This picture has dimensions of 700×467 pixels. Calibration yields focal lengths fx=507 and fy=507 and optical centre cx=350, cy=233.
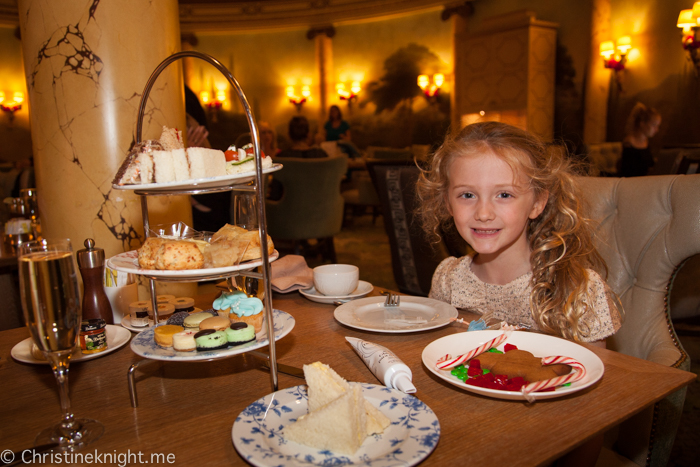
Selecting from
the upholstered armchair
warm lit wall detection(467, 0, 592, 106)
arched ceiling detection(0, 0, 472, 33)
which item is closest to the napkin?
the upholstered armchair

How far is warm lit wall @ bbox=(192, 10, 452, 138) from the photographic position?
10.9m

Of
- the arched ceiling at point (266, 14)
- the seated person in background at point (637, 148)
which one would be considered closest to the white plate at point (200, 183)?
the seated person in background at point (637, 148)

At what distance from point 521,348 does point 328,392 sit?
0.47m

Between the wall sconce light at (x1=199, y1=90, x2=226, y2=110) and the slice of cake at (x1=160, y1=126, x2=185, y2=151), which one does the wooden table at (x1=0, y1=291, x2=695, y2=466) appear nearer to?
the slice of cake at (x1=160, y1=126, x2=185, y2=151)

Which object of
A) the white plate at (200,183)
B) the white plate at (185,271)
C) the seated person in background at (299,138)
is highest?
the seated person in background at (299,138)

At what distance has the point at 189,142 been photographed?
2.42m

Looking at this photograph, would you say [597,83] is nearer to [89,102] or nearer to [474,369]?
[89,102]

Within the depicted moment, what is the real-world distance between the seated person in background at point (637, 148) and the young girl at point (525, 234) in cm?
430

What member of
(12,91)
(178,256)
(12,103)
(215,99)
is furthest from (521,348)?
(215,99)

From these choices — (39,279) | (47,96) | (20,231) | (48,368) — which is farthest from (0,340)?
(20,231)

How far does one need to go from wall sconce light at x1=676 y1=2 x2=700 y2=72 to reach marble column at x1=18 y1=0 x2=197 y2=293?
6.87 meters

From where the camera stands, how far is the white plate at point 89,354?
1036mm

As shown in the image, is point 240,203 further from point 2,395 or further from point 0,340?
point 0,340

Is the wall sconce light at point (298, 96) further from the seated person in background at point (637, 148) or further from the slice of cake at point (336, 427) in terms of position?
the slice of cake at point (336, 427)
